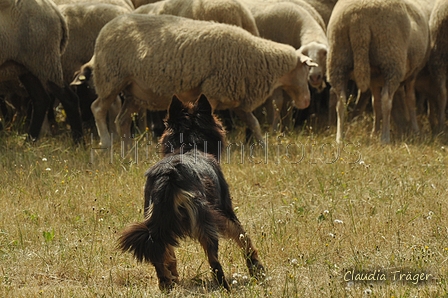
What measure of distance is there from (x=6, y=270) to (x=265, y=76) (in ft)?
15.5

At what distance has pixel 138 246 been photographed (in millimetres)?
4535

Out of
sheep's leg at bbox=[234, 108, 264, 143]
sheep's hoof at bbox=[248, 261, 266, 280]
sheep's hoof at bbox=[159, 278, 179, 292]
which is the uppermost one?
sheep's hoof at bbox=[159, 278, 179, 292]

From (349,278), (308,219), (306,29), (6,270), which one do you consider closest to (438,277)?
(349,278)

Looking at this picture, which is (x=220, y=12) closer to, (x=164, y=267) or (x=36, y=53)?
(x=36, y=53)

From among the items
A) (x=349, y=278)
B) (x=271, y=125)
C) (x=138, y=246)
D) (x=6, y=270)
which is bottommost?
(x=271, y=125)

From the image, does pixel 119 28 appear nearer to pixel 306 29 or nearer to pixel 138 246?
pixel 306 29

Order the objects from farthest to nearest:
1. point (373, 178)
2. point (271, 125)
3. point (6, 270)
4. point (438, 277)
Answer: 1. point (271, 125)
2. point (373, 178)
3. point (6, 270)
4. point (438, 277)

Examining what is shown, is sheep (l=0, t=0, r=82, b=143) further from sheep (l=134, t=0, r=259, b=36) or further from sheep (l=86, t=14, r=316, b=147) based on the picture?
sheep (l=134, t=0, r=259, b=36)

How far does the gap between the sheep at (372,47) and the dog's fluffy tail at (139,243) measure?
536 centimetres

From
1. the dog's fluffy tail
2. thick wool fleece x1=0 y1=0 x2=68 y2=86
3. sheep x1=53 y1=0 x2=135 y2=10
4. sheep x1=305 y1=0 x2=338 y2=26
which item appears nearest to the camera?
the dog's fluffy tail

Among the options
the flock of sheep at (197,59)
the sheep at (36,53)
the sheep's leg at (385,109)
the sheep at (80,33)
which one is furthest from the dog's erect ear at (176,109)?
the sheep at (80,33)

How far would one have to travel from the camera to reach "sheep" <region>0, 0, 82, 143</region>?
9406mm

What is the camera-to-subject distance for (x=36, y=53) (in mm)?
9492

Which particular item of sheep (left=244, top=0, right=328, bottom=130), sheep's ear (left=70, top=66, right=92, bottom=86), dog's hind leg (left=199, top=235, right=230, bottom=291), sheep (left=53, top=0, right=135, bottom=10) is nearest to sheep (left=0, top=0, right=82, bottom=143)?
sheep's ear (left=70, top=66, right=92, bottom=86)
